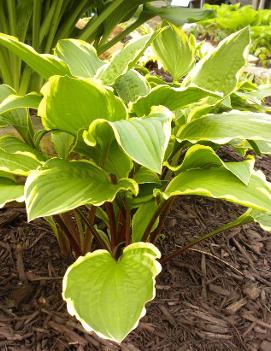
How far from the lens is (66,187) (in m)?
1.11

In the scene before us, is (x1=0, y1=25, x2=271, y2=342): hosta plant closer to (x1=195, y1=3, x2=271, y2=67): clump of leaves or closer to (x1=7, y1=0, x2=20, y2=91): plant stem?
(x1=7, y1=0, x2=20, y2=91): plant stem

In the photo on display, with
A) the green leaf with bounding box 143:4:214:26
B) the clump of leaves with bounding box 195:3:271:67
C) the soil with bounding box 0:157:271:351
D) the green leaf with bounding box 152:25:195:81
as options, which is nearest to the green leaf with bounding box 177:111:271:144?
the soil with bounding box 0:157:271:351

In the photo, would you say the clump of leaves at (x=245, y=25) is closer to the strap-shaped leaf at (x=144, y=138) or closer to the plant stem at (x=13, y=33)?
the plant stem at (x=13, y=33)

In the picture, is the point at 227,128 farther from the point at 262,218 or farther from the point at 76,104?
the point at 76,104

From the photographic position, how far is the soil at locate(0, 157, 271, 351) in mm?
1262

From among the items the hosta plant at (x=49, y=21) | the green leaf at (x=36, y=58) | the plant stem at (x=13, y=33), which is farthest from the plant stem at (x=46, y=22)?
the green leaf at (x=36, y=58)

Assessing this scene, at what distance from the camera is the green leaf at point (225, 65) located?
1458 mm

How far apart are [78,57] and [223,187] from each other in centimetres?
68

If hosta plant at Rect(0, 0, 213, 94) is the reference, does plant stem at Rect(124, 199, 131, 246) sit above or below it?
below

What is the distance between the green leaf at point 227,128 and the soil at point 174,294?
0.44m

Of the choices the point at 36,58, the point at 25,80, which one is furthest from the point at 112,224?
the point at 25,80

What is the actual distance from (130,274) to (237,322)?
1.44 feet

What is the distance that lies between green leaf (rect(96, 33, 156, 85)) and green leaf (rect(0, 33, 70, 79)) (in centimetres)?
12

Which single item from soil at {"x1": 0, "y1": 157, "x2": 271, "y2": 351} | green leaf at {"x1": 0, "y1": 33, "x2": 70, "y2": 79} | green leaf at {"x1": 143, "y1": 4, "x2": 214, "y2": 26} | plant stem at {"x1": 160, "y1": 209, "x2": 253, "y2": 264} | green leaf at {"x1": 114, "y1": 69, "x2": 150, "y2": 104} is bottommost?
soil at {"x1": 0, "y1": 157, "x2": 271, "y2": 351}
